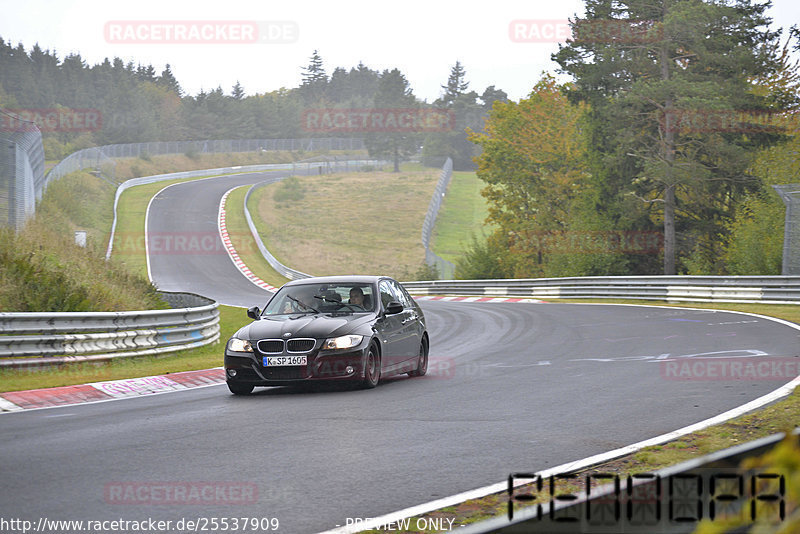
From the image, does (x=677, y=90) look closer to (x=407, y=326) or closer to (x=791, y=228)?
(x=791, y=228)

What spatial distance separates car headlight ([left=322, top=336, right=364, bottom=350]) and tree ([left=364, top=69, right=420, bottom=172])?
115m

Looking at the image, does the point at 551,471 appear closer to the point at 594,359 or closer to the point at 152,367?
the point at 594,359

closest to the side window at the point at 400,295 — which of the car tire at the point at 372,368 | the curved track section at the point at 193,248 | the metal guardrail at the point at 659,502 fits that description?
the car tire at the point at 372,368

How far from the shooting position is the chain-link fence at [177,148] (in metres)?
70.4

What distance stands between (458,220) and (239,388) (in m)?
79.9

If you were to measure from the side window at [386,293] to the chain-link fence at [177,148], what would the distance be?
155 feet

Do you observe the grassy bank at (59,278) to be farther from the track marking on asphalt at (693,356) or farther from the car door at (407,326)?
the track marking on asphalt at (693,356)

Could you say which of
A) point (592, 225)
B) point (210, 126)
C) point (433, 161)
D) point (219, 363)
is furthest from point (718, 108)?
point (210, 126)

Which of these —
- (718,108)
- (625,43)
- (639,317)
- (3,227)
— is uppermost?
→ (625,43)

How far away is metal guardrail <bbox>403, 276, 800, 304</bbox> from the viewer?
29.5 m

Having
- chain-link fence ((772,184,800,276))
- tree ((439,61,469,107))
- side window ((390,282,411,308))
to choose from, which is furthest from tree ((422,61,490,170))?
side window ((390,282,411,308))

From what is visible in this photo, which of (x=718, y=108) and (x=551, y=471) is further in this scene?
(x=718, y=108)

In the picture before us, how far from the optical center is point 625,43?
4375 cm

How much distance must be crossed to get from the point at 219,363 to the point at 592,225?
1489 inches
